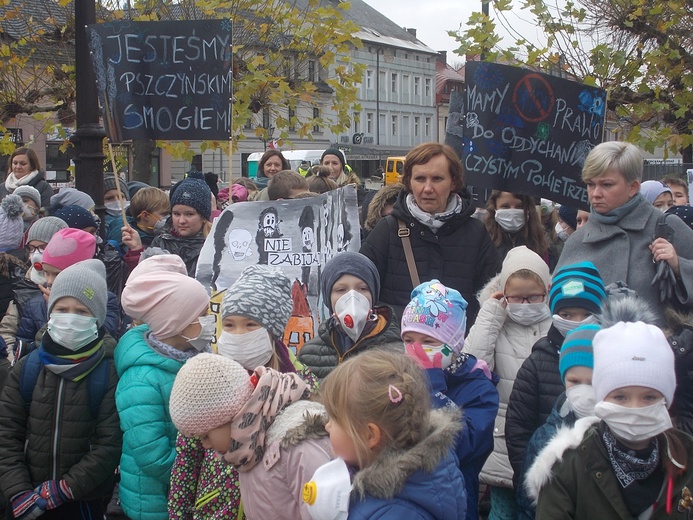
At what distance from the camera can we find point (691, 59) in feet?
35.3

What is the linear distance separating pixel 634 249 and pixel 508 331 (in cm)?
71

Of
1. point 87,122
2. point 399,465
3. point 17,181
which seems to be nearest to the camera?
point 399,465

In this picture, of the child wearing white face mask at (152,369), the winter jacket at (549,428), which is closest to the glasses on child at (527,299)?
the winter jacket at (549,428)

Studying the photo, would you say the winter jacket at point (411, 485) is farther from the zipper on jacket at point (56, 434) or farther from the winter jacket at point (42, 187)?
the winter jacket at point (42, 187)

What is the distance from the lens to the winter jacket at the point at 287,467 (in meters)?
2.65

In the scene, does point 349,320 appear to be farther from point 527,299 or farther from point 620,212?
point 620,212

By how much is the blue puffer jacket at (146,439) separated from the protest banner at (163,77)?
2.55 metres

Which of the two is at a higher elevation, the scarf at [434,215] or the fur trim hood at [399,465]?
the scarf at [434,215]

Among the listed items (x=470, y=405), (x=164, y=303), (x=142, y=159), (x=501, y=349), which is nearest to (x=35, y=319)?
(x=164, y=303)

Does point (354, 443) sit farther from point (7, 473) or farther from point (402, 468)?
point (7, 473)

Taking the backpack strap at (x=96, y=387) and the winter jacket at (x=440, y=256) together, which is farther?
the winter jacket at (x=440, y=256)

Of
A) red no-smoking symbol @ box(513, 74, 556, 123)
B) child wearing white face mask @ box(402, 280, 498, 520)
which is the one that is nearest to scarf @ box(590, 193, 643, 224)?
child wearing white face mask @ box(402, 280, 498, 520)

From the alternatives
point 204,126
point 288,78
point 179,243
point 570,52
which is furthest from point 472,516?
point 288,78

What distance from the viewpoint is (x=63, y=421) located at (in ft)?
12.3
